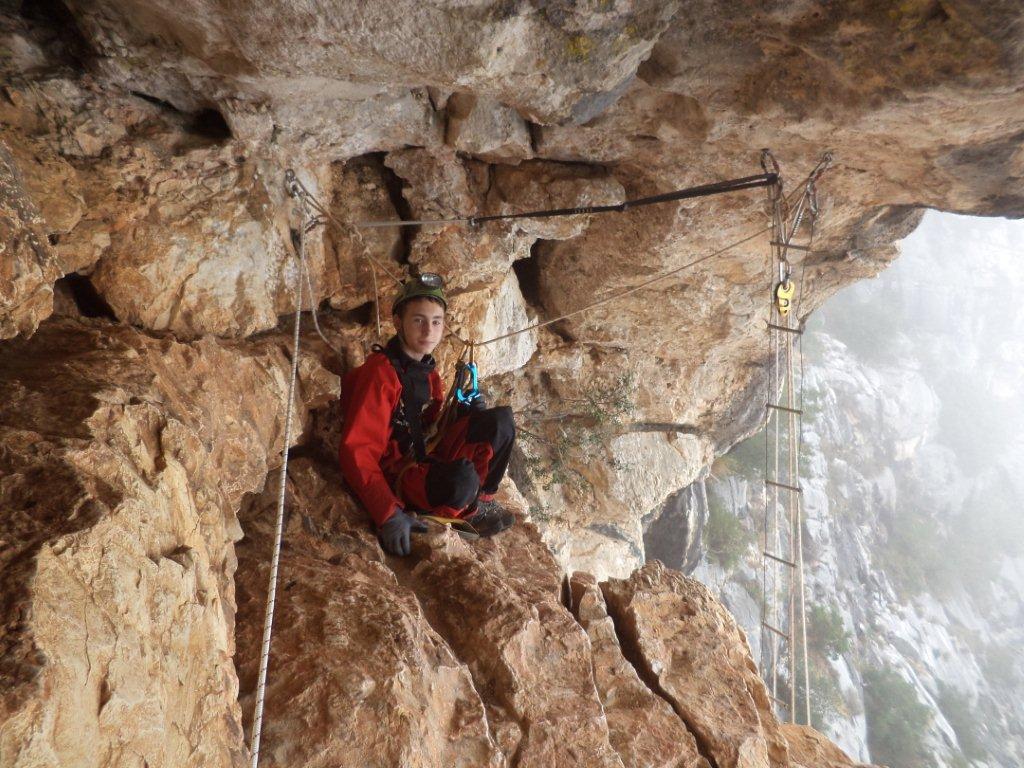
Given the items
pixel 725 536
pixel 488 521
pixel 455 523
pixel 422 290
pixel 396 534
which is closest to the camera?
pixel 396 534

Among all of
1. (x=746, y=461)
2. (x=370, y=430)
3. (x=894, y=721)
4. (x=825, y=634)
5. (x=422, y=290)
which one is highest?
(x=422, y=290)

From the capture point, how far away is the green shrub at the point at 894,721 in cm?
1969

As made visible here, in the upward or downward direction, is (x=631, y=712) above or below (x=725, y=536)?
above

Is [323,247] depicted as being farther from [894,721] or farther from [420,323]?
[894,721]

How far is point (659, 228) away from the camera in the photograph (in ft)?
16.4

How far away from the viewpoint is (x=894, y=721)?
790 inches

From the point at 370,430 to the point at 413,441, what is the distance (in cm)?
48

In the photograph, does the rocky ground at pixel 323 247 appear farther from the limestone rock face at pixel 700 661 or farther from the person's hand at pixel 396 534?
the person's hand at pixel 396 534

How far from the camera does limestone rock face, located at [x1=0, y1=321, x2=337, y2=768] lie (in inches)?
50.9

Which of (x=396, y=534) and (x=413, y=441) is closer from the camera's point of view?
(x=396, y=534)

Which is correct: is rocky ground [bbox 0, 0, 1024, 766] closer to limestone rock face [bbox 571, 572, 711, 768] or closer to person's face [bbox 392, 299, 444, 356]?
limestone rock face [bbox 571, 572, 711, 768]

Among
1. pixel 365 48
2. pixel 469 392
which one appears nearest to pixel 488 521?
pixel 469 392

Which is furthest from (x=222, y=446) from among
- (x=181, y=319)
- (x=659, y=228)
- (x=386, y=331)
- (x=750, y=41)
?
(x=659, y=228)

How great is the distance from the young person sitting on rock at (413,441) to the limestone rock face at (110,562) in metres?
0.85
